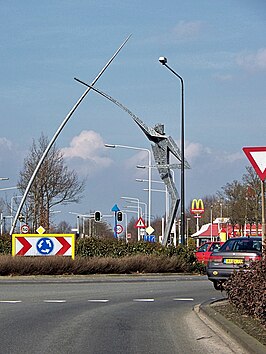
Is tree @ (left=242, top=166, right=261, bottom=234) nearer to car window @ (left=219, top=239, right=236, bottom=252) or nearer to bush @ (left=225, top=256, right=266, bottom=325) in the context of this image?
car window @ (left=219, top=239, right=236, bottom=252)

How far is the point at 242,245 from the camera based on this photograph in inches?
813

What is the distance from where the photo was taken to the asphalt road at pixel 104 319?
1080cm

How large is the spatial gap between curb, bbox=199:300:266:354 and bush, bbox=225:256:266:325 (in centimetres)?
44

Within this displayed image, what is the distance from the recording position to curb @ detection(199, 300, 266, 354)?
966cm

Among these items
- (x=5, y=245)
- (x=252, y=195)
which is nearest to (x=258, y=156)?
(x=5, y=245)

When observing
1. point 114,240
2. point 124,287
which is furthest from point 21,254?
point 124,287

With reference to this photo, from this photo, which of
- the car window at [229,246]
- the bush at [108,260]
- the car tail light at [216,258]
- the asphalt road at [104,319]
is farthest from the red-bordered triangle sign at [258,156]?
the bush at [108,260]

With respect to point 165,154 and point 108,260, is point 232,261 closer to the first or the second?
point 108,260

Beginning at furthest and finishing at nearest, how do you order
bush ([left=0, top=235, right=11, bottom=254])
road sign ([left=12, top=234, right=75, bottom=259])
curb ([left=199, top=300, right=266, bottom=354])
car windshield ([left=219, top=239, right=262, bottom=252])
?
bush ([left=0, top=235, right=11, bottom=254])
road sign ([left=12, top=234, right=75, bottom=259])
car windshield ([left=219, top=239, right=262, bottom=252])
curb ([left=199, top=300, right=266, bottom=354])

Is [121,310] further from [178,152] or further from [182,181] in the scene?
[178,152]

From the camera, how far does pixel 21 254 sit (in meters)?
29.8

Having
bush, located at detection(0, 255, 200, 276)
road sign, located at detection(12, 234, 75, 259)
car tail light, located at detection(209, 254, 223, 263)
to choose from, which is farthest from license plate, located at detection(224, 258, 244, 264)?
road sign, located at detection(12, 234, 75, 259)

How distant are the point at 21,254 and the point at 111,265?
3.67 meters

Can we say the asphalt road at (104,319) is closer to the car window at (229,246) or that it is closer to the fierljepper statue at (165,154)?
the car window at (229,246)
